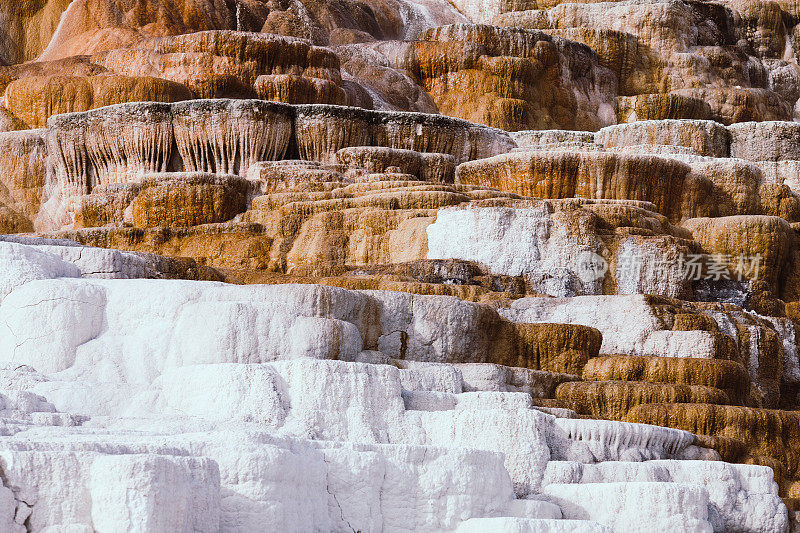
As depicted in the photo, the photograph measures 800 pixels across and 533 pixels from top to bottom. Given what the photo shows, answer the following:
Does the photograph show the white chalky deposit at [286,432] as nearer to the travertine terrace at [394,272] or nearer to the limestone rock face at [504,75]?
the travertine terrace at [394,272]

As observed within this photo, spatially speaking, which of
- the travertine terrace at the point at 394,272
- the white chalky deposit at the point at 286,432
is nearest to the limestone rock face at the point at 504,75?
the travertine terrace at the point at 394,272

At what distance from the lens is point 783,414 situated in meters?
13.2

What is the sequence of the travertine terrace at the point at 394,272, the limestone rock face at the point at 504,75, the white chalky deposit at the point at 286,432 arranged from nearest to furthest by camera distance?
the white chalky deposit at the point at 286,432 < the travertine terrace at the point at 394,272 < the limestone rock face at the point at 504,75

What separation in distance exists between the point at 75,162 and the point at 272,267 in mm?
8324

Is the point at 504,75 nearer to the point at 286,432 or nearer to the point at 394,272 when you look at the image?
the point at 394,272

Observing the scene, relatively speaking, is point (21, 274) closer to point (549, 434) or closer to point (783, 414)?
point (549, 434)

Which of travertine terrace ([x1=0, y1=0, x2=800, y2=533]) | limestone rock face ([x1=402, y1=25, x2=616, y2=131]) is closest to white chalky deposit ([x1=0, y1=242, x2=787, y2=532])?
travertine terrace ([x1=0, y1=0, x2=800, y2=533])

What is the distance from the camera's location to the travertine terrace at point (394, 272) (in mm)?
8656

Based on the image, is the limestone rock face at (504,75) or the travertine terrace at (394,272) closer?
the travertine terrace at (394,272)

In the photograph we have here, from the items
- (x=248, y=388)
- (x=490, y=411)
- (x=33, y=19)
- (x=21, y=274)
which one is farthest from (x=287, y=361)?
(x=33, y=19)

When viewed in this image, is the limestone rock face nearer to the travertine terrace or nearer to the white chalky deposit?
the travertine terrace

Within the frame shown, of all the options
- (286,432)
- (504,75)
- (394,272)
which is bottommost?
(286,432)

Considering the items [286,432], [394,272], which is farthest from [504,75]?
[286,432]

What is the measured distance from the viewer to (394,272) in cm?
1623
